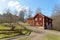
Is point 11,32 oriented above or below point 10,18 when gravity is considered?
below

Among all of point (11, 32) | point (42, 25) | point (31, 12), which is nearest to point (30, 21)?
point (42, 25)

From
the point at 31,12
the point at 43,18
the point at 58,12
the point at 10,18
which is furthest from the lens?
the point at 31,12

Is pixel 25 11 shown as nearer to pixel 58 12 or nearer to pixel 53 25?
pixel 58 12

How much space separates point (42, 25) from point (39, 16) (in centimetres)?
439

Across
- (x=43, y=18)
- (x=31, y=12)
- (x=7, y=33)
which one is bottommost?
(x=7, y=33)

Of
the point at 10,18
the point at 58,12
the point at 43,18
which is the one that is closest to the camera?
the point at 43,18

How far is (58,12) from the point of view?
68688 mm

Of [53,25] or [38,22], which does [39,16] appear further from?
[53,25]

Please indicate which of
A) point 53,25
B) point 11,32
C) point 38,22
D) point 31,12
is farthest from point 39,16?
point 31,12

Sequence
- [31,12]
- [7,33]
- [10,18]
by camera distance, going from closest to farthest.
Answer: [7,33] < [10,18] < [31,12]

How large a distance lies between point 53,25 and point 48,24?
11.0 feet

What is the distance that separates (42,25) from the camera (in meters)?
54.4

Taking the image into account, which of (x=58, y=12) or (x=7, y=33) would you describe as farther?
(x=58, y=12)

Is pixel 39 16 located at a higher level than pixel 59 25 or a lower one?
higher
